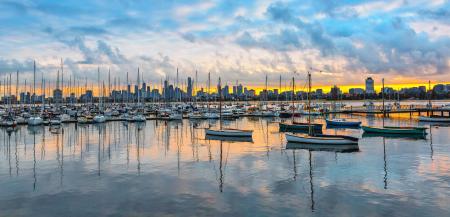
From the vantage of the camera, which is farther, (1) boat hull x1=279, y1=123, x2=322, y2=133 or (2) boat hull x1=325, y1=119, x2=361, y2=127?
(2) boat hull x1=325, y1=119, x2=361, y2=127

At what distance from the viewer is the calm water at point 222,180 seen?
21.8 m

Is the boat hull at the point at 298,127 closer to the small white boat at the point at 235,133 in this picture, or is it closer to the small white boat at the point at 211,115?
the small white boat at the point at 235,133

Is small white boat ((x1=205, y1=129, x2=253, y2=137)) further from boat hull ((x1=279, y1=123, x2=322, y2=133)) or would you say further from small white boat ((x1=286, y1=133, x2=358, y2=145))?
boat hull ((x1=279, y1=123, x2=322, y2=133))

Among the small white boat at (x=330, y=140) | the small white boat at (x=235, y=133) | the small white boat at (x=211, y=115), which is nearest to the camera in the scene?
the small white boat at (x=330, y=140)

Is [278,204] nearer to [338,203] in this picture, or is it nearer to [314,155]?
[338,203]

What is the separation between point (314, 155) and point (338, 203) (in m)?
18.2

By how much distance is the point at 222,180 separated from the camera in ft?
94.9

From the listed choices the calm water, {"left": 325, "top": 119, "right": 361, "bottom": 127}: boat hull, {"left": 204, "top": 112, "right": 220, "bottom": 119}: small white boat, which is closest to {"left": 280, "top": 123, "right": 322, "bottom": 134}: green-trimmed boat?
{"left": 325, "top": 119, "right": 361, "bottom": 127}: boat hull

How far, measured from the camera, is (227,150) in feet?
148

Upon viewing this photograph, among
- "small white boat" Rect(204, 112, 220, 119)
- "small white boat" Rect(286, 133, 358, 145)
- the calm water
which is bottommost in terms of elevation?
the calm water

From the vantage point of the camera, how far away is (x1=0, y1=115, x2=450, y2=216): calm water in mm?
21844

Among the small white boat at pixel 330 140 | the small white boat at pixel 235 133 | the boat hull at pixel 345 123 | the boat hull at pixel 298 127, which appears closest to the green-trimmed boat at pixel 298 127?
the boat hull at pixel 298 127

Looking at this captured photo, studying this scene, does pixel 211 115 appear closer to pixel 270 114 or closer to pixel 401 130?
pixel 270 114

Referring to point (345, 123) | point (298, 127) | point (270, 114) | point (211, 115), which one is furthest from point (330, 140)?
point (270, 114)
